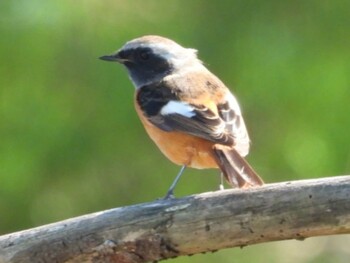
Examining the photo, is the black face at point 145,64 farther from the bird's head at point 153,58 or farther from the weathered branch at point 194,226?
the weathered branch at point 194,226

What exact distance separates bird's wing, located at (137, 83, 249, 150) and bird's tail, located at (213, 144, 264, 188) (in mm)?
55

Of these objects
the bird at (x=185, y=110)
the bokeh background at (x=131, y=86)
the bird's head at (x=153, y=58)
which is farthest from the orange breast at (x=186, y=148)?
the bokeh background at (x=131, y=86)

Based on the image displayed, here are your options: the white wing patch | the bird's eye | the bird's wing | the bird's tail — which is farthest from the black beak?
the bird's tail

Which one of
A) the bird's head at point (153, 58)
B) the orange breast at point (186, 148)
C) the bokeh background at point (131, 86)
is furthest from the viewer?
the bokeh background at point (131, 86)

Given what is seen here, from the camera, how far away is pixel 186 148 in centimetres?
536

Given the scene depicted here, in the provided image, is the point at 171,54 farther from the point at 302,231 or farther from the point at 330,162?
the point at 302,231

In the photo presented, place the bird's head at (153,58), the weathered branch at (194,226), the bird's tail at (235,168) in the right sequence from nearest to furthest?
the weathered branch at (194,226) < the bird's tail at (235,168) < the bird's head at (153,58)

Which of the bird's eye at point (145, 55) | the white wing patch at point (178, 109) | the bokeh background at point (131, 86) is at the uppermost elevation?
the bird's eye at point (145, 55)

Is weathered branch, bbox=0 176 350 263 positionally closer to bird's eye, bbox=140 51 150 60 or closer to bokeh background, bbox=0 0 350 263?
bird's eye, bbox=140 51 150 60

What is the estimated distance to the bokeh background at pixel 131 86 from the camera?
669 centimetres

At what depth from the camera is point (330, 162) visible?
6.68 meters

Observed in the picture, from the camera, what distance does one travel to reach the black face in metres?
6.10

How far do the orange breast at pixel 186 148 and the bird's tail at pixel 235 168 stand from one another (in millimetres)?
77

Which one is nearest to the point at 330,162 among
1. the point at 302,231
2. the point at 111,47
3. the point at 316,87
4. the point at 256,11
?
the point at 316,87
